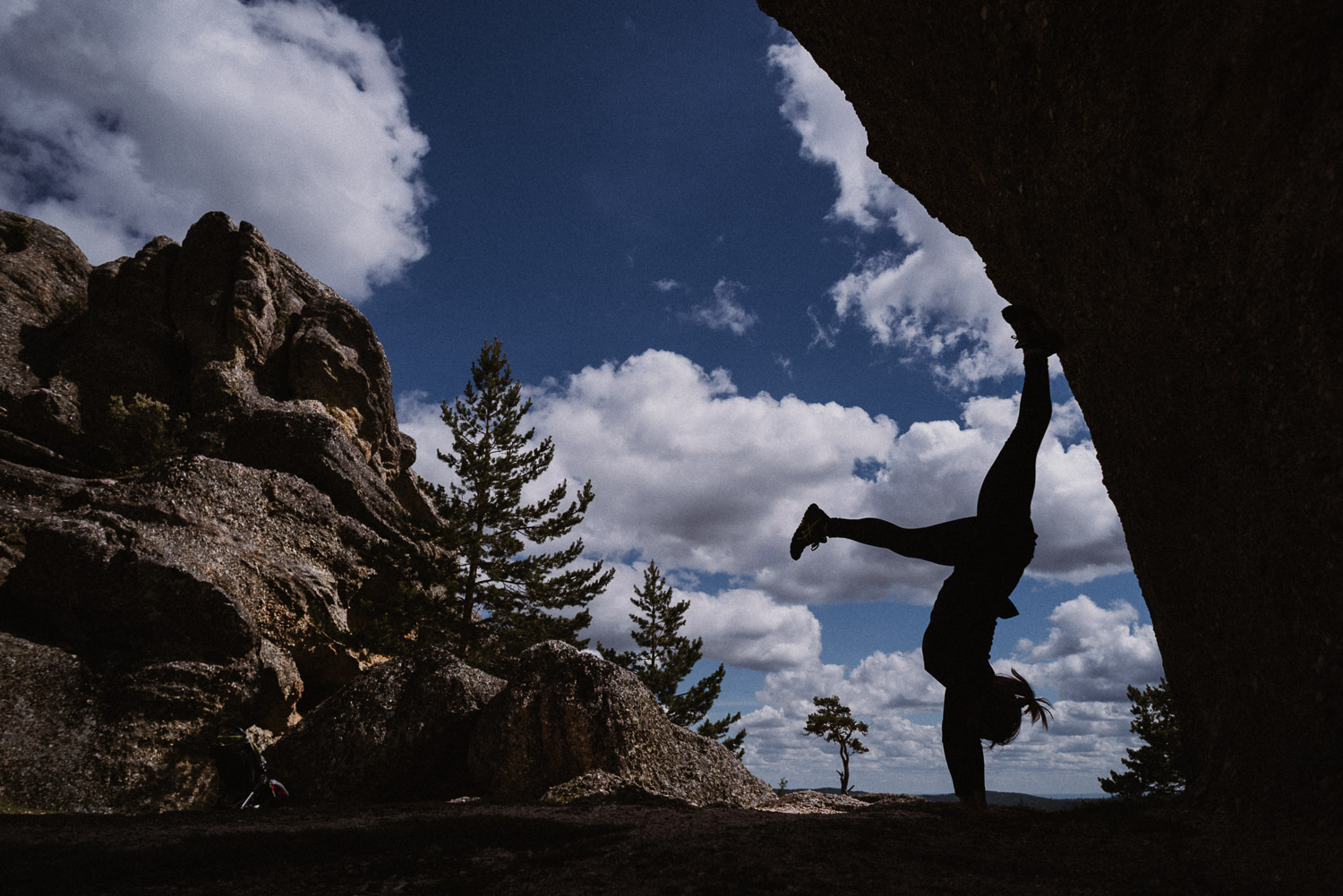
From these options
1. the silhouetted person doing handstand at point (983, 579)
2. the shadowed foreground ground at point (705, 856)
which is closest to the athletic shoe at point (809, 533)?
the silhouetted person doing handstand at point (983, 579)

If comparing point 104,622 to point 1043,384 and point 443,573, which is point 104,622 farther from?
point 1043,384

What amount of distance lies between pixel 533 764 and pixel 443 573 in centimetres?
1305

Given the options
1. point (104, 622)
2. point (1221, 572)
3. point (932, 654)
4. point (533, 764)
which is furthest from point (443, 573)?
point (1221, 572)

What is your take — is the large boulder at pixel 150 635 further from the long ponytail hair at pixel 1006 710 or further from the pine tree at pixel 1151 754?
the pine tree at pixel 1151 754

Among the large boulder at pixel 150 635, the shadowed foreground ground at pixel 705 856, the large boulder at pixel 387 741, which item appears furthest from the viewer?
the large boulder at pixel 150 635

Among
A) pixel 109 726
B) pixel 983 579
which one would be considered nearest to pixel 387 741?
pixel 109 726

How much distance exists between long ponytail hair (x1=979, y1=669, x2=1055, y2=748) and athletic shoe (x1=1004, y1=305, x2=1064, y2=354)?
282 centimetres

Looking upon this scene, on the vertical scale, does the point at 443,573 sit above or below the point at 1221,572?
above

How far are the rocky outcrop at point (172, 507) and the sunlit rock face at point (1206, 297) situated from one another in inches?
765

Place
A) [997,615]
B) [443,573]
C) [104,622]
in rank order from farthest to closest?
1. [443,573]
2. [104,622]
3. [997,615]

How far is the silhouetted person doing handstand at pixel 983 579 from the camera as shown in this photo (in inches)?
203

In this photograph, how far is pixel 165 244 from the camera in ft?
141

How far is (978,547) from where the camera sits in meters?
5.15

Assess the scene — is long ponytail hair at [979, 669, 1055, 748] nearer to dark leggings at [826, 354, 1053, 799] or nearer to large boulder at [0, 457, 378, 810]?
dark leggings at [826, 354, 1053, 799]
